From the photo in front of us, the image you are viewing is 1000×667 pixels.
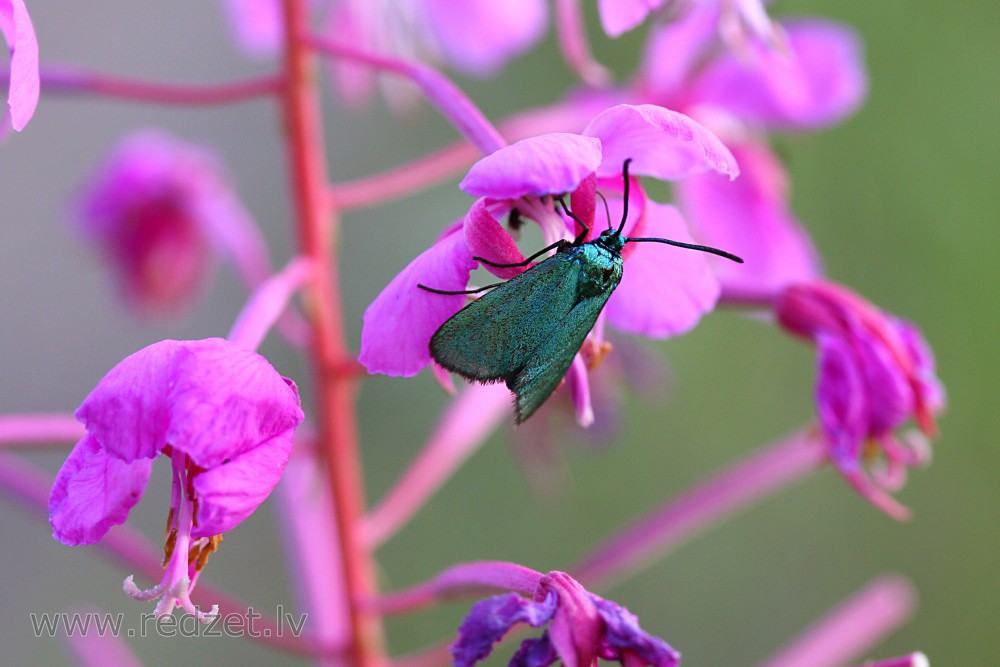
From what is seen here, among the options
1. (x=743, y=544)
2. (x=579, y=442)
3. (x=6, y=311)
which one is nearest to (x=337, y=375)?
(x=579, y=442)

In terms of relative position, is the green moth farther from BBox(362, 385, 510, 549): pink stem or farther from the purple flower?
BBox(362, 385, 510, 549): pink stem

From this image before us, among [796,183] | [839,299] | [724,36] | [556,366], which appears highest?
[724,36]

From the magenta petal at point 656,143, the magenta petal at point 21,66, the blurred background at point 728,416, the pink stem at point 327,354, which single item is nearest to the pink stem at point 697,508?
the pink stem at point 327,354

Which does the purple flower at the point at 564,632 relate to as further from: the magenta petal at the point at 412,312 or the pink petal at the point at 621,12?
the pink petal at the point at 621,12

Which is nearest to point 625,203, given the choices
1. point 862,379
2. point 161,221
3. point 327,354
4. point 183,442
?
point 862,379

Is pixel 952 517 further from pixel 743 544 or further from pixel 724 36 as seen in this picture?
pixel 724 36

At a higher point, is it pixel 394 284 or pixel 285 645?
pixel 394 284

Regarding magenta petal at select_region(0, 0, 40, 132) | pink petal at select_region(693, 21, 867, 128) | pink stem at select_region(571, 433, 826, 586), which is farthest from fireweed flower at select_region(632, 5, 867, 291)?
magenta petal at select_region(0, 0, 40, 132)
